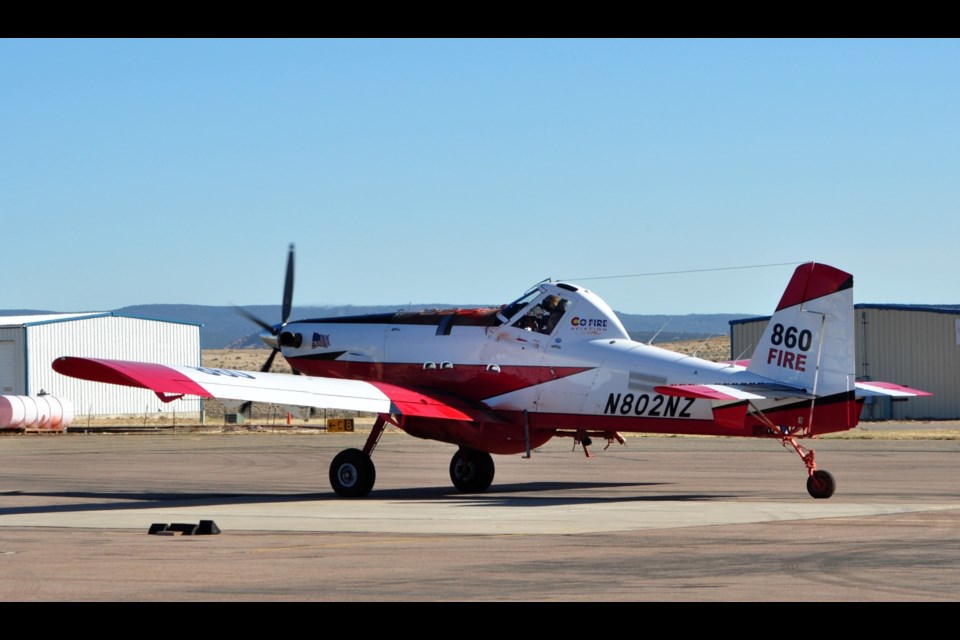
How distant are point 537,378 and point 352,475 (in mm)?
A: 3327

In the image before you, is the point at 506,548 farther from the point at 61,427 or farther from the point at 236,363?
the point at 236,363

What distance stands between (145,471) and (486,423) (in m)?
9.36

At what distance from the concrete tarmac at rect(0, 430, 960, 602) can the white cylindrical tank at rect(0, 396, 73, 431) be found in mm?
17942

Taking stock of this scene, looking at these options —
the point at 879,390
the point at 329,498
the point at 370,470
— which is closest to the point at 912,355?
the point at 879,390

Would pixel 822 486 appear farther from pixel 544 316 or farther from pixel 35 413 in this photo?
pixel 35 413

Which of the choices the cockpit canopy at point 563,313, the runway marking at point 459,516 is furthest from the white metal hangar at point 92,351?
the runway marking at point 459,516

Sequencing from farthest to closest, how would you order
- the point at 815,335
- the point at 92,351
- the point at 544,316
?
the point at 92,351, the point at 544,316, the point at 815,335

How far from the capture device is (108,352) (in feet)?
201

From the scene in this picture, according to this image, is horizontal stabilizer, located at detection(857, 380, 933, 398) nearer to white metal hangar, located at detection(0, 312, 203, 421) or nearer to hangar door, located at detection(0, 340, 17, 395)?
white metal hangar, located at detection(0, 312, 203, 421)

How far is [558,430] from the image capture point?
2155cm

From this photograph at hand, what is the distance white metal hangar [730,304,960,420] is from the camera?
53594 millimetres

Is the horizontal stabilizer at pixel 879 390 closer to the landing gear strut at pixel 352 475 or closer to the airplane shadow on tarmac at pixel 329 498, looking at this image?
the airplane shadow on tarmac at pixel 329 498

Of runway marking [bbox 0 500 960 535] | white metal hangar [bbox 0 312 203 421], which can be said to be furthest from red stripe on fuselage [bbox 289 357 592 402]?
white metal hangar [bbox 0 312 203 421]
